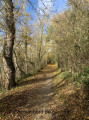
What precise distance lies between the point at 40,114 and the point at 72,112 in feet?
4.79

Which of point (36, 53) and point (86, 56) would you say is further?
point (36, 53)

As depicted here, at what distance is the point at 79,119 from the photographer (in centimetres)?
365

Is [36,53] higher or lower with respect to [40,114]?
higher

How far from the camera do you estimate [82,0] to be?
742 centimetres

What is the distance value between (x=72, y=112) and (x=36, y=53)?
52.2 feet

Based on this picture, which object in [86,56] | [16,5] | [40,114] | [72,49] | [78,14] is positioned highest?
[16,5]

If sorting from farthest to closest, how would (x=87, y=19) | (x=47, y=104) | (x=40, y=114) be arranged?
(x=87, y=19) → (x=47, y=104) → (x=40, y=114)

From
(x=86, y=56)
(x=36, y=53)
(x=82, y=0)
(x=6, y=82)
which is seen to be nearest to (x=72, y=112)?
(x=86, y=56)

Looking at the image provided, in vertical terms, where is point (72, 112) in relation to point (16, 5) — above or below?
below

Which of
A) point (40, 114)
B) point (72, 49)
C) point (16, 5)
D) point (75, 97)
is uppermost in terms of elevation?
point (16, 5)

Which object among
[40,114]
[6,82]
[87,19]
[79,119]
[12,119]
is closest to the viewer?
[79,119]

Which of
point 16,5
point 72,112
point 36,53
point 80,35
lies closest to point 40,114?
point 72,112

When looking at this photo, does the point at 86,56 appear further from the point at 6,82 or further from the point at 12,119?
the point at 6,82

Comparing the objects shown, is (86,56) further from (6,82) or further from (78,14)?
(6,82)
